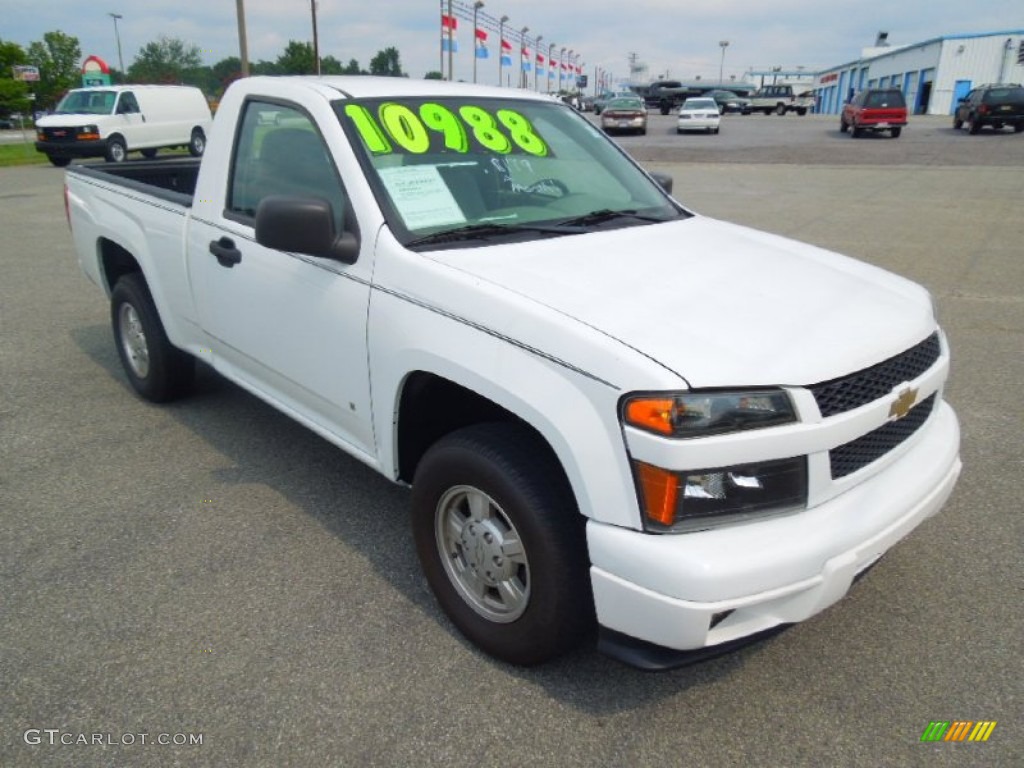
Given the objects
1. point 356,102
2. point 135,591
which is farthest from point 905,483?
point 135,591

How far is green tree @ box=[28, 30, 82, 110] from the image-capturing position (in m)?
67.4

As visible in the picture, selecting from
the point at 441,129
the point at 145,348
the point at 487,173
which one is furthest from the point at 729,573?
the point at 145,348

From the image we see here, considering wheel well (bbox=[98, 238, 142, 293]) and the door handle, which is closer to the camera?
the door handle

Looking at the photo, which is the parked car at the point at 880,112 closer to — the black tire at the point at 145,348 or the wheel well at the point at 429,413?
the black tire at the point at 145,348

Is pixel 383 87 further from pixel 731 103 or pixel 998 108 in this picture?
pixel 731 103

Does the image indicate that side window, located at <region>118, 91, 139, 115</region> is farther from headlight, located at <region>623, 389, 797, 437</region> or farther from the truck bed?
headlight, located at <region>623, 389, 797, 437</region>

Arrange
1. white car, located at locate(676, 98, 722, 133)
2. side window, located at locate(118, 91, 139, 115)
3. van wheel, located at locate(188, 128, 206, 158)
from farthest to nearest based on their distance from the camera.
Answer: white car, located at locate(676, 98, 722, 133), van wheel, located at locate(188, 128, 206, 158), side window, located at locate(118, 91, 139, 115)

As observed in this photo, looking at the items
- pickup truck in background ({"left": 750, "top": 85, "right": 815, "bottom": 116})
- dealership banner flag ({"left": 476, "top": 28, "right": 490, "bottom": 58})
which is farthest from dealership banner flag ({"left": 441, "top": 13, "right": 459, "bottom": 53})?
pickup truck in background ({"left": 750, "top": 85, "right": 815, "bottom": 116})

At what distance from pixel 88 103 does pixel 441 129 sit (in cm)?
2228

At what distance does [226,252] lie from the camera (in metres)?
3.47

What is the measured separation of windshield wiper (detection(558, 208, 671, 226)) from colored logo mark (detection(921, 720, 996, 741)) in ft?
6.85

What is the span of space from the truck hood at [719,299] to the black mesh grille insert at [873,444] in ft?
0.72


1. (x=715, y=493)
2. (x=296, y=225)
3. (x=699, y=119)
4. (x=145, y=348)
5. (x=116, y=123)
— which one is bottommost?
(x=145, y=348)

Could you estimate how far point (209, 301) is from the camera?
3.74 meters
